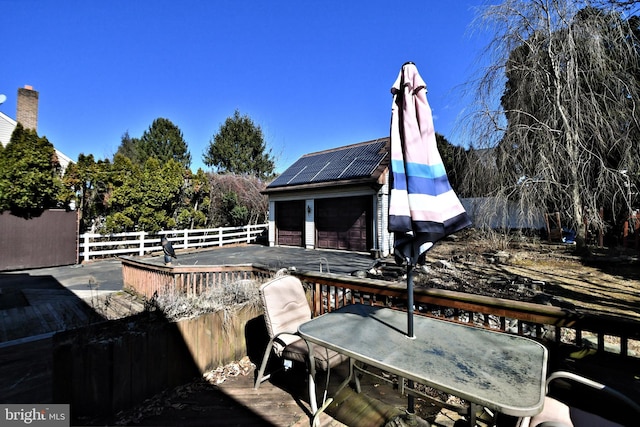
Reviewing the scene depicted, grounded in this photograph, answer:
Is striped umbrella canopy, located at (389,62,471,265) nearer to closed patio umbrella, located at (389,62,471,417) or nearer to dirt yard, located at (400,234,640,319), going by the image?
closed patio umbrella, located at (389,62,471,417)

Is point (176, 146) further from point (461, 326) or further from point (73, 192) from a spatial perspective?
point (461, 326)

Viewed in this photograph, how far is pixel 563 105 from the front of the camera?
269 inches

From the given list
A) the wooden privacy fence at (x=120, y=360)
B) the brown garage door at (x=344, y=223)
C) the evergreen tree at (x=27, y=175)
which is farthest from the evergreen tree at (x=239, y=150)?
the wooden privacy fence at (x=120, y=360)

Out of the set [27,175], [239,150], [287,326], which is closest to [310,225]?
[287,326]

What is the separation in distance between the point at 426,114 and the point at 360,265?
22.3 ft

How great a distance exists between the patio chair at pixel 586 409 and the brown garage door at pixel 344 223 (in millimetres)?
8872

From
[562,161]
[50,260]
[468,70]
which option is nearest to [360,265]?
[562,161]

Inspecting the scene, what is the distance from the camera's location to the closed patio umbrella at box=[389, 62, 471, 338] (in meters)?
1.77

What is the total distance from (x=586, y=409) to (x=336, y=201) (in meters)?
10.3

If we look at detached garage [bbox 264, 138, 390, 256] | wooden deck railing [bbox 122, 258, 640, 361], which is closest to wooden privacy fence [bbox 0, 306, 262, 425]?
wooden deck railing [bbox 122, 258, 640, 361]

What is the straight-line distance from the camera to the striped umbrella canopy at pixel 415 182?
1772mm

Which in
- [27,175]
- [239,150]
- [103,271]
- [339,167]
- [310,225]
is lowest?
[103,271]

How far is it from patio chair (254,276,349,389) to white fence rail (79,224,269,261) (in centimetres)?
1072

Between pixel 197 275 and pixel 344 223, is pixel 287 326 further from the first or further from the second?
pixel 344 223
